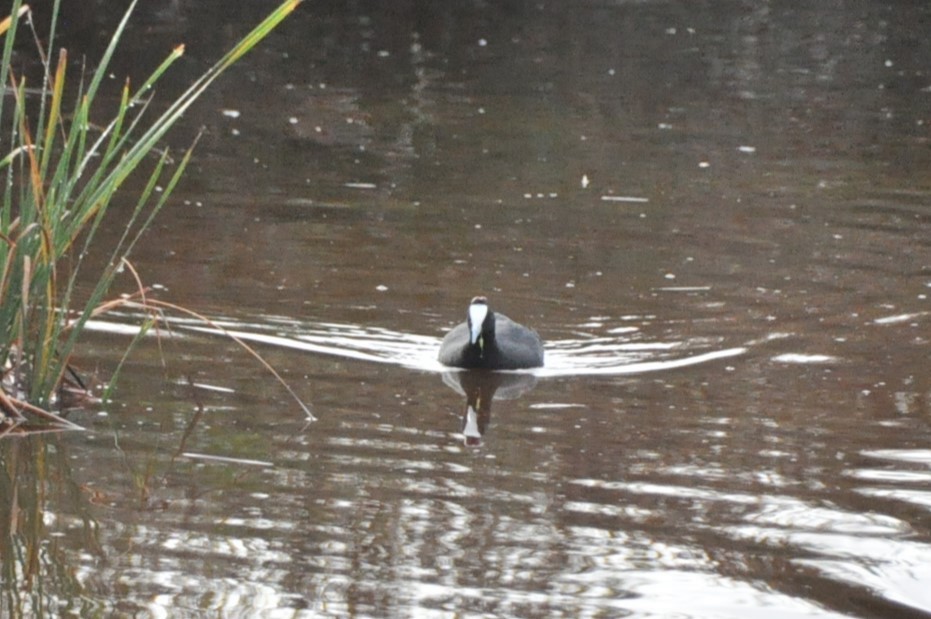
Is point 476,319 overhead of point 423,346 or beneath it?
overhead

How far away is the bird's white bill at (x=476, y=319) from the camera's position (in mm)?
9109

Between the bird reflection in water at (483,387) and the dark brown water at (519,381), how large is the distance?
0.03 m

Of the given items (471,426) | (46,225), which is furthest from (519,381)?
(46,225)

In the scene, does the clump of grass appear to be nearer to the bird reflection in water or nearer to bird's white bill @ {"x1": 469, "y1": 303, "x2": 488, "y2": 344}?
the bird reflection in water

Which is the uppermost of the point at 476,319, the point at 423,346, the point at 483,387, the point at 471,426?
the point at 476,319

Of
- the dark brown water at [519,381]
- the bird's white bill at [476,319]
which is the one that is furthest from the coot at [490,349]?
the dark brown water at [519,381]

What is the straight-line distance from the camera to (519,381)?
918 cm

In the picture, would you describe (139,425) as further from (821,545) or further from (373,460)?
(821,545)

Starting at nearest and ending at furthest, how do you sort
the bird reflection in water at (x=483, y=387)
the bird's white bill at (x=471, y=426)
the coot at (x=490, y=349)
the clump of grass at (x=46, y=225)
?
the clump of grass at (x=46, y=225) → the bird's white bill at (x=471, y=426) → the bird reflection in water at (x=483, y=387) → the coot at (x=490, y=349)

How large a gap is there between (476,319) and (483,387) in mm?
338

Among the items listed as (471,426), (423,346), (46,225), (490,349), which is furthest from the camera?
(423,346)

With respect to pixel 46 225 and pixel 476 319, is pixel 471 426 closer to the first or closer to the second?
pixel 476 319

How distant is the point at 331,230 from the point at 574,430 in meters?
4.56

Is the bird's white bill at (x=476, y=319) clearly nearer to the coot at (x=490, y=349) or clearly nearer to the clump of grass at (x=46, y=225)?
the coot at (x=490, y=349)
